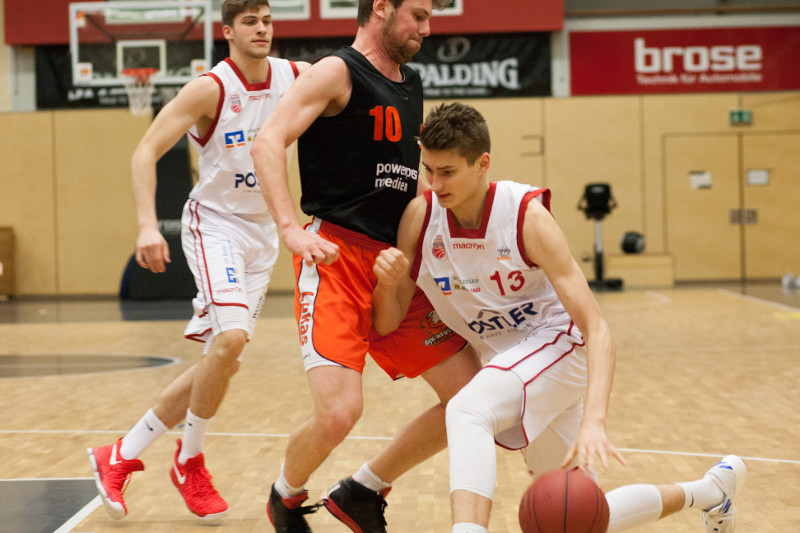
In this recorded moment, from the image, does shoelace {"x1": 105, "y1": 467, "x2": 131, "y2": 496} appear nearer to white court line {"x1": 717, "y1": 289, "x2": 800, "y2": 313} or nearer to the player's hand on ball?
the player's hand on ball

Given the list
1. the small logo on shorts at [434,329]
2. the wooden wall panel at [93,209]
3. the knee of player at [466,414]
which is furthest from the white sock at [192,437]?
the wooden wall panel at [93,209]

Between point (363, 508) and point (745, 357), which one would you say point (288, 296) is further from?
point (363, 508)

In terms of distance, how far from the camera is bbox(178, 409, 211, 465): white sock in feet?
11.5

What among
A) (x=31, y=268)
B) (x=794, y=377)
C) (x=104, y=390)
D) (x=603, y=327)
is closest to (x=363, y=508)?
(x=603, y=327)

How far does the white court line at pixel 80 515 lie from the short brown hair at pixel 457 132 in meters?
1.88

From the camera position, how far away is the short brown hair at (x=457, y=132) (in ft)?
8.92

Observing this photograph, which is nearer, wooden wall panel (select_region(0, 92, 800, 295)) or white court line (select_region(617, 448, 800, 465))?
white court line (select_region(617, 448, 800, 465))

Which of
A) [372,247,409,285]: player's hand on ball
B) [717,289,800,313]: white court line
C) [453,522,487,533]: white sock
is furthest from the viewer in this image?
[717,289,800,313]: white court line

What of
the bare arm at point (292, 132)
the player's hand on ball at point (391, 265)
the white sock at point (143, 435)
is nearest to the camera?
the player's hand on ball at point (391, 265)

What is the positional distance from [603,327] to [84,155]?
48.1ft

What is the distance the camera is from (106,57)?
42.2ft

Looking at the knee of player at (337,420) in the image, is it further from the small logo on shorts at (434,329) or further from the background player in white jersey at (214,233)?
the background player in white jersey at (214,233)

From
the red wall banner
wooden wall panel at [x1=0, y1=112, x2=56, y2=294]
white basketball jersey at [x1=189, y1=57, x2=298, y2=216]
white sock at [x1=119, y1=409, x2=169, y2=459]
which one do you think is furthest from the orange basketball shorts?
wooden wall panel at [x1=0, y1=112, x2=56, y2=294]

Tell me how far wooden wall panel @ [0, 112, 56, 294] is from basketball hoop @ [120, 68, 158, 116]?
10.3 ft
